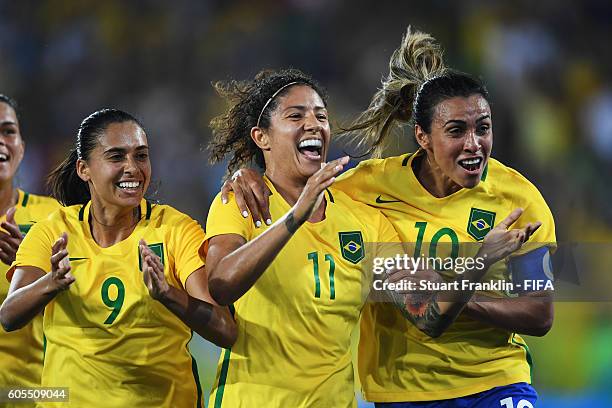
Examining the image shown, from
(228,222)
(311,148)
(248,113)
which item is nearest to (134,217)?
(228,222)

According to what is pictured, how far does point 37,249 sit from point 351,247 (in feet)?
3.51

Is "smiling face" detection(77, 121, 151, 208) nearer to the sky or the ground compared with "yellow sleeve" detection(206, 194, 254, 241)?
nearer to the sky

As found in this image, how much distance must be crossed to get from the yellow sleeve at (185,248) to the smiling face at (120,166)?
19 centimetres

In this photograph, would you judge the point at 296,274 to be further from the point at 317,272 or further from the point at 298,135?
the point at 298,135

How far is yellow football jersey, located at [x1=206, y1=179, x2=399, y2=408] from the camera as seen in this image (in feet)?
10.2

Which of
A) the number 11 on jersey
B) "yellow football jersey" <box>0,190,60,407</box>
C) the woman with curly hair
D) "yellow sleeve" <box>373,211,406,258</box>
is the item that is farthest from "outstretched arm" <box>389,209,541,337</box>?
"yellow football jersey" <box>0,190,60,407</box>

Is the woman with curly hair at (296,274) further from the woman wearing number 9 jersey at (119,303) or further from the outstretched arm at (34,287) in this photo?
the outstretched arm at (34,287)

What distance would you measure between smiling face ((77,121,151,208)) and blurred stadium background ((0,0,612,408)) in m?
4.25

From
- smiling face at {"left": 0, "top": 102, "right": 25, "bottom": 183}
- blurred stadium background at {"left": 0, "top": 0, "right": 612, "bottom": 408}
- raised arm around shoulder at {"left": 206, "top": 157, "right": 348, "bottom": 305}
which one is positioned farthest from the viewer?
blurred stadium background at {"left": 0, "top": 0, "right": 612, "bottom": 408}

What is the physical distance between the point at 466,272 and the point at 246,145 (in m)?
0.95

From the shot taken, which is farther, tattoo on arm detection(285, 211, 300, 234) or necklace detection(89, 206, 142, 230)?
necklace detection(89, 206, 142, 230)

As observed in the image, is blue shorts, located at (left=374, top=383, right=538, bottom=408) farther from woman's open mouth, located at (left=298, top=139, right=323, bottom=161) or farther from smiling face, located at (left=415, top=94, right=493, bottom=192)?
woman's open mouth, located at (left=298, top=139, right=323, bottom=161)

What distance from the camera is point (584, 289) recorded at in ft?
12.8

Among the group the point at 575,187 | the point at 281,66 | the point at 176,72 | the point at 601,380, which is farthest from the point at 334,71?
the point at 601,380
